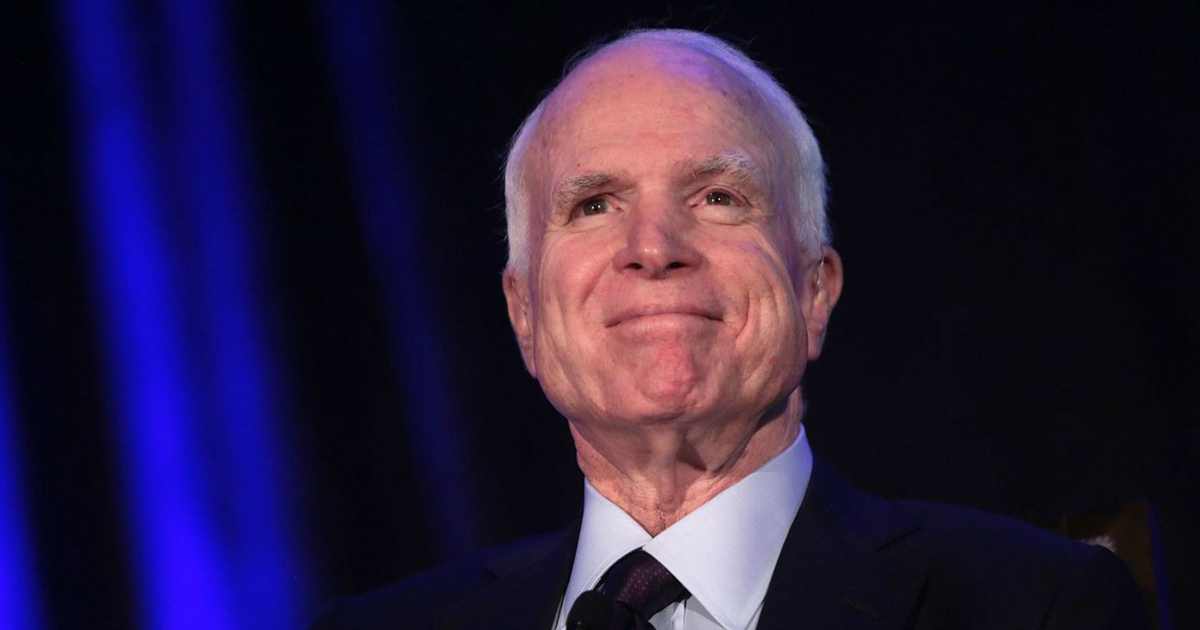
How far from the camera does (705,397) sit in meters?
1.72

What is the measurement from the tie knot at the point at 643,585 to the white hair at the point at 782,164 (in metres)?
0.50

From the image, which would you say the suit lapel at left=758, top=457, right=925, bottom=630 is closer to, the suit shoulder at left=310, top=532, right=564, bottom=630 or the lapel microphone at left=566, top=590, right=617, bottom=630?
the lapel microphone at left=566, top=590, right=617, bottom=630

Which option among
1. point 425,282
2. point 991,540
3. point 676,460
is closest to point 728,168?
point 676,460

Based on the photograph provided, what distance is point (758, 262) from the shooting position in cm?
179

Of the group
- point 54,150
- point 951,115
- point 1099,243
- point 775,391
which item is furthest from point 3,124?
point 1099,243

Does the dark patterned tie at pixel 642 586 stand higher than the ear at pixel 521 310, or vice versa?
the ear at pixel 521 310

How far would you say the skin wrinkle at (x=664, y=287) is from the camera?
173 centimetres

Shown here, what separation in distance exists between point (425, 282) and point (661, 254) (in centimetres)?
113

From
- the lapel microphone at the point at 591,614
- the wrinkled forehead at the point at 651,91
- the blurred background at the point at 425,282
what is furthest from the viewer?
the blurred background at the point at 425,282

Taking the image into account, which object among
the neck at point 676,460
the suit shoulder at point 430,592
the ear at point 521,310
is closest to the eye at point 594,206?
the ear at point 521,310

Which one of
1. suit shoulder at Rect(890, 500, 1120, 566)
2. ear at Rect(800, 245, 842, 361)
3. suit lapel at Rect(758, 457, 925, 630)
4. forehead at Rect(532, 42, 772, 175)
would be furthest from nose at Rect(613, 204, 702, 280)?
suit shoulder at Rect(890, 500, 1120, 566)

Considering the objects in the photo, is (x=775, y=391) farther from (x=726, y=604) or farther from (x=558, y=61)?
(x=558, y=61)

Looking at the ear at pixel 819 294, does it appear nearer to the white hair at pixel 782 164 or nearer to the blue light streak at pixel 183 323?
the white hair at pixel 782 164

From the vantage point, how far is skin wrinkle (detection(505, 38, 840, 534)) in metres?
1.73
